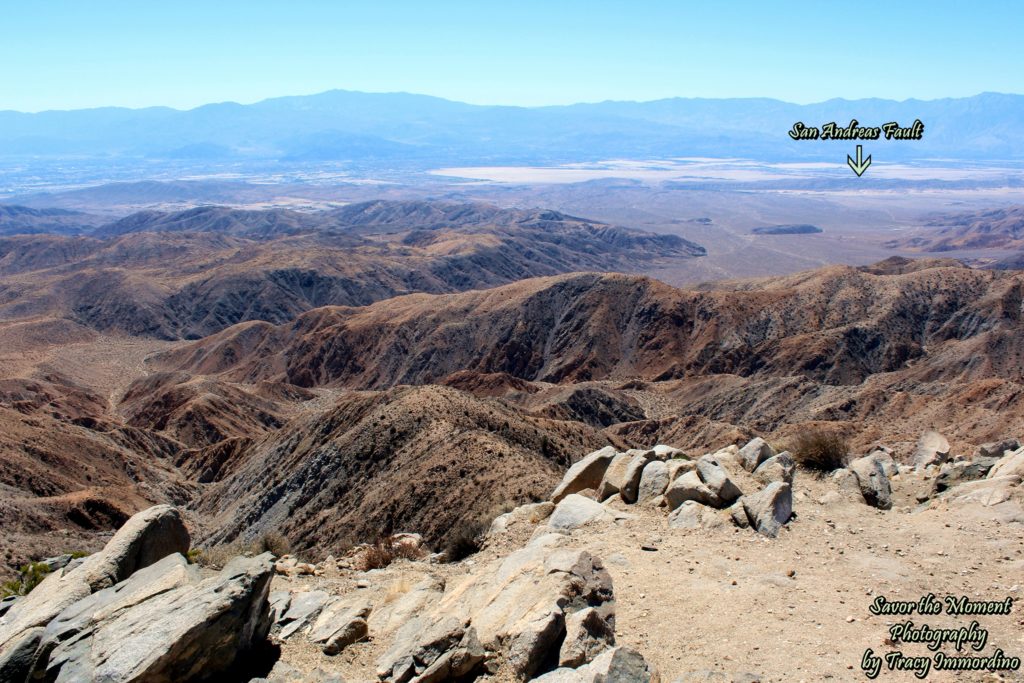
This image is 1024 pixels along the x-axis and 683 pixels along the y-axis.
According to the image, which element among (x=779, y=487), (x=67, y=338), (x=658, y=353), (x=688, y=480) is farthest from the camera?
(x=67, y=338)

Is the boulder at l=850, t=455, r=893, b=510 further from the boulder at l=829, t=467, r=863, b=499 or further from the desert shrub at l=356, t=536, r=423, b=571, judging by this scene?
the desert shrub at l=356, t=536, r=423, b=571

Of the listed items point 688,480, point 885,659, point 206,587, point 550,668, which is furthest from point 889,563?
point 206,587

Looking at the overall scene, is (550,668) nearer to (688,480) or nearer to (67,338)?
(688,480)

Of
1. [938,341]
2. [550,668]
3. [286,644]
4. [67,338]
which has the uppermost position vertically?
[550,668]

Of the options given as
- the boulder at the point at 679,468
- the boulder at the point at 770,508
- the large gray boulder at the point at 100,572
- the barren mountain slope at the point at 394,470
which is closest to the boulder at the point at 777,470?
the boulder at the point at 679,468

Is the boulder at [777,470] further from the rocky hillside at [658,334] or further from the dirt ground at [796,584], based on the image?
A: the rocky hillside at [658,334]

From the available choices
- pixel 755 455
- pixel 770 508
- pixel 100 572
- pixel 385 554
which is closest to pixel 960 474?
pixel 755 455
